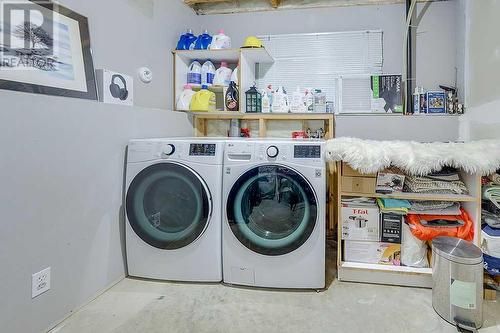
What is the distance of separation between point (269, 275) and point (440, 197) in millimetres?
1133

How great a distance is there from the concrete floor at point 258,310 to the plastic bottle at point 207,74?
185 centimetres

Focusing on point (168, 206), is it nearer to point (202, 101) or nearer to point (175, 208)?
point (175, 208)

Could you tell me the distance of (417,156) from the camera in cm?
173

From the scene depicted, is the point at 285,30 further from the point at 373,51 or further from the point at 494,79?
the point at 494,79

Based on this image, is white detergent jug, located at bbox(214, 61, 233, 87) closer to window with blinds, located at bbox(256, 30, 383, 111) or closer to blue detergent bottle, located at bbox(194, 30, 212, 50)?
blue detergent bottle, located at bbox(194, 30, 212, 50)

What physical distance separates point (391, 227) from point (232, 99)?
5.65 feet

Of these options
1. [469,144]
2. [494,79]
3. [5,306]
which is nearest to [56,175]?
[5,306]

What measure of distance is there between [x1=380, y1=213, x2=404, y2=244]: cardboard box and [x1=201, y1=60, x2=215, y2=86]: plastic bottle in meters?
1.95

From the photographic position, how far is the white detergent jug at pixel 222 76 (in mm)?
2881

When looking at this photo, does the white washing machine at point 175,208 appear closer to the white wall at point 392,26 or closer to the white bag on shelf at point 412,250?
the white bag on shelf at point 412,250

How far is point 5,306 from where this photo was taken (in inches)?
50.9

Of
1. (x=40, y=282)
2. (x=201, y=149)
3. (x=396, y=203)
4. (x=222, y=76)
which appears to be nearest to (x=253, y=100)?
(x=222, y=76)

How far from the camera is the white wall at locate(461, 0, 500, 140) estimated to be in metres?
2.06

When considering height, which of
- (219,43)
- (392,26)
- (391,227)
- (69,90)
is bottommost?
(391,227)
